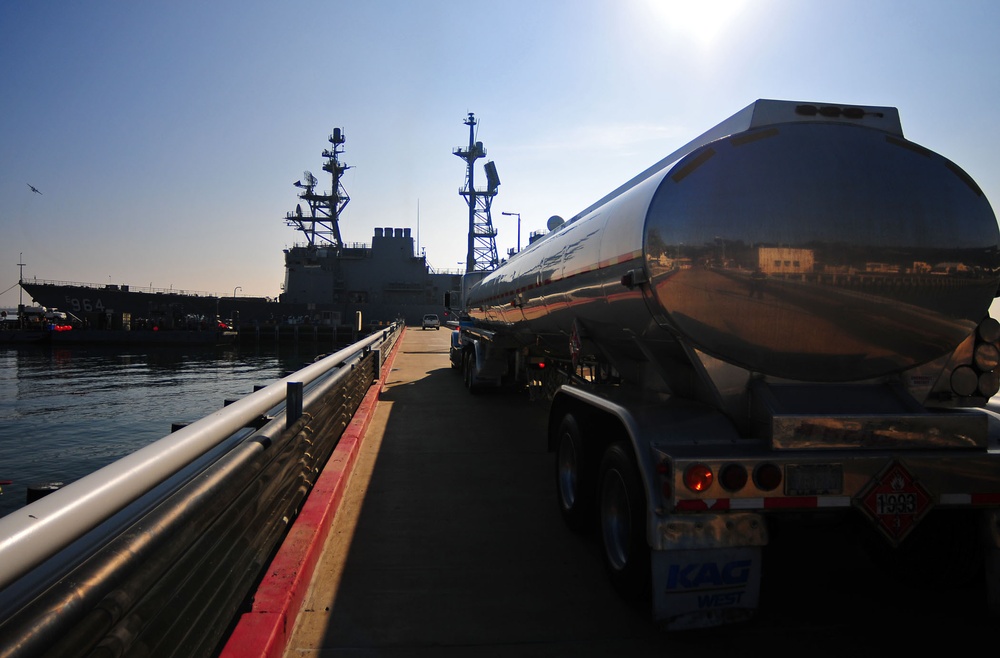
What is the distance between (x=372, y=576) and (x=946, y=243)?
3974 millimetres

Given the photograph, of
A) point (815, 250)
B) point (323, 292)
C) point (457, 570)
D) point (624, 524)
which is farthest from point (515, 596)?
point (323, 292)

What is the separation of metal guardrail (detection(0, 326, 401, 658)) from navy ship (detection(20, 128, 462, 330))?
191 ft

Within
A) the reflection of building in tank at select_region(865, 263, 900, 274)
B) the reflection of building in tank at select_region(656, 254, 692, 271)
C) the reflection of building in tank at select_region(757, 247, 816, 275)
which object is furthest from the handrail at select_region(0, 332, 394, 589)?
the reflection of building in tank at select_region(865, 263, 900, 274)

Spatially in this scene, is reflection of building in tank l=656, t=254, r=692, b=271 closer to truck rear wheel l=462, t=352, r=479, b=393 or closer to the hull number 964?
truck rear wheel l=462, t=352, r=479, b=393

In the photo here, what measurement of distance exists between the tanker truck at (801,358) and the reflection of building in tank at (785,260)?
0.03 ft

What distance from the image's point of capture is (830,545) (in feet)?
15.8

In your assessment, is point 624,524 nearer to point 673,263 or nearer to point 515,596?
point 515,596

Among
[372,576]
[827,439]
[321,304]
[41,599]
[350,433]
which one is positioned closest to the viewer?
[41,599]

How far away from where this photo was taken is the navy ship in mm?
60438

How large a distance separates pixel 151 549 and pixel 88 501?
1.24 ft

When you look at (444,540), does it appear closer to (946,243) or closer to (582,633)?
(582,633)

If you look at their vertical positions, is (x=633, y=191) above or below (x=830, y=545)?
above

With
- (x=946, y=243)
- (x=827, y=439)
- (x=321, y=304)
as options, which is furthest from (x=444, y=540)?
(x=321, y=304)

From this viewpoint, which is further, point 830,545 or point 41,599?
point 830,545
